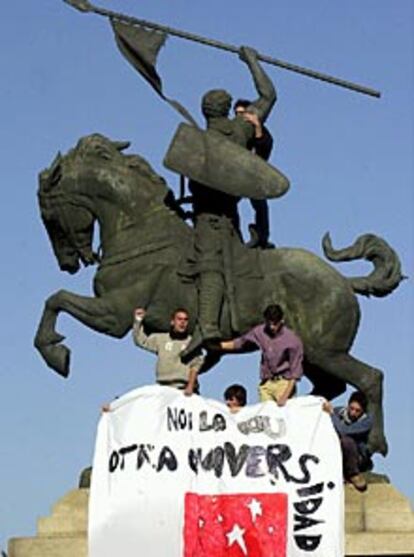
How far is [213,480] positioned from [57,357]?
344cm

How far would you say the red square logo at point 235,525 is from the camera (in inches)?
582

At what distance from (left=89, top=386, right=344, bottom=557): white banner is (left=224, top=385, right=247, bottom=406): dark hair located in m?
0.35

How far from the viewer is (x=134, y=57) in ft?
62.3

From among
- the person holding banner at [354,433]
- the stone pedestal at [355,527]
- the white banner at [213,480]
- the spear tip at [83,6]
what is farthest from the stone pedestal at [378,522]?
the spear tip at [83,6]

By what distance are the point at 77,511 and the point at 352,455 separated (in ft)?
7.45

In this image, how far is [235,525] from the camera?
14836 millimetres

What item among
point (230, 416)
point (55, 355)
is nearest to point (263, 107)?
point (55, 355)

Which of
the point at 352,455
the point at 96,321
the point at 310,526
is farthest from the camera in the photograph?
the point at 96,321

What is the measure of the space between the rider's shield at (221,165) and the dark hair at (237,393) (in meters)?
2.77

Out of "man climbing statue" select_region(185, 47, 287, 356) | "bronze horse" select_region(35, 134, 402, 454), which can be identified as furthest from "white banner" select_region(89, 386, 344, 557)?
"bronze horse" select_region(35, 134, 402, 454)

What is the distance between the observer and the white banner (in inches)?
582

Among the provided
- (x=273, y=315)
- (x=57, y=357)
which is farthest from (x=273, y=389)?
(x=57, y=357)

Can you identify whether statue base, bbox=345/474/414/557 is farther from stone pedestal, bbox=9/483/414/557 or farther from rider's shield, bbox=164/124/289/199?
rider's shield, bbox=164/124/289/199

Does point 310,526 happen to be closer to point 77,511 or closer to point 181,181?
point 77,511
